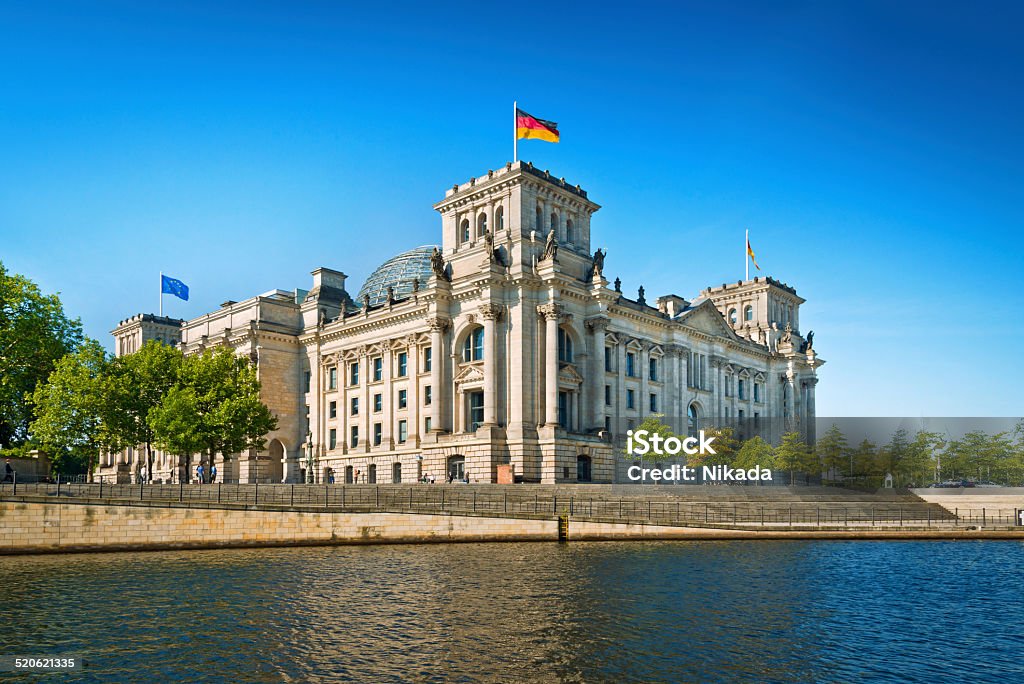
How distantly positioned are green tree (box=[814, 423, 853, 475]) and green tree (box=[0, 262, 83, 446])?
76.4 meters

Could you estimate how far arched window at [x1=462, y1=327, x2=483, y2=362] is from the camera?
81125 mm

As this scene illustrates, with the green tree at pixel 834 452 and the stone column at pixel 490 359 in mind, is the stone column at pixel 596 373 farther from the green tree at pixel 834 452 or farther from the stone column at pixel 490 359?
the green tree at pixel 834 452

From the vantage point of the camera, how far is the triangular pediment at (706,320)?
101 meters

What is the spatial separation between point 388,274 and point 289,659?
92.5 metres

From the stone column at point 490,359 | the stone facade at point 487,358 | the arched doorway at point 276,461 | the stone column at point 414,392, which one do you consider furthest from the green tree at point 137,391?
the stone column at point 490,359

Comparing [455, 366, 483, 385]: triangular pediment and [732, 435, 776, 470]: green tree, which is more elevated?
[455, 366, 483, 385]: triangular pediment

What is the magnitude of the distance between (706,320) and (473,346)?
3578cm

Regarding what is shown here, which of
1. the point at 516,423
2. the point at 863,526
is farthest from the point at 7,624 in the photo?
the point at 516,423

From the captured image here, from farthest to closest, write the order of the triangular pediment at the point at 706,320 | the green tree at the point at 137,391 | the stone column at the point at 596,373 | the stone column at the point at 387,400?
the triangular pediment at the point at 706,320 < the stone column at the point at 387,400 < the stone column at the point at 596,373 < the green tree at the point at 137,391

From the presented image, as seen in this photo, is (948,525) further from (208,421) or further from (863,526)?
(208,421)

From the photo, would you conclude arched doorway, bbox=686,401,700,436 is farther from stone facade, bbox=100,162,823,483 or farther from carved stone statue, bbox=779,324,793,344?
carved stone statue, bbox=779,324,793,344

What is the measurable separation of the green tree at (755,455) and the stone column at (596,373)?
13277mm

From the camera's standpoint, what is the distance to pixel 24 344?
73.6m

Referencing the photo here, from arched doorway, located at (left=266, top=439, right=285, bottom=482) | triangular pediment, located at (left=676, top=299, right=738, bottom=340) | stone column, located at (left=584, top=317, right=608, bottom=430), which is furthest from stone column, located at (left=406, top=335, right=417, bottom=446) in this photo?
triangular pediment, located at (left=676, top=299, right=738, bottom=340)
